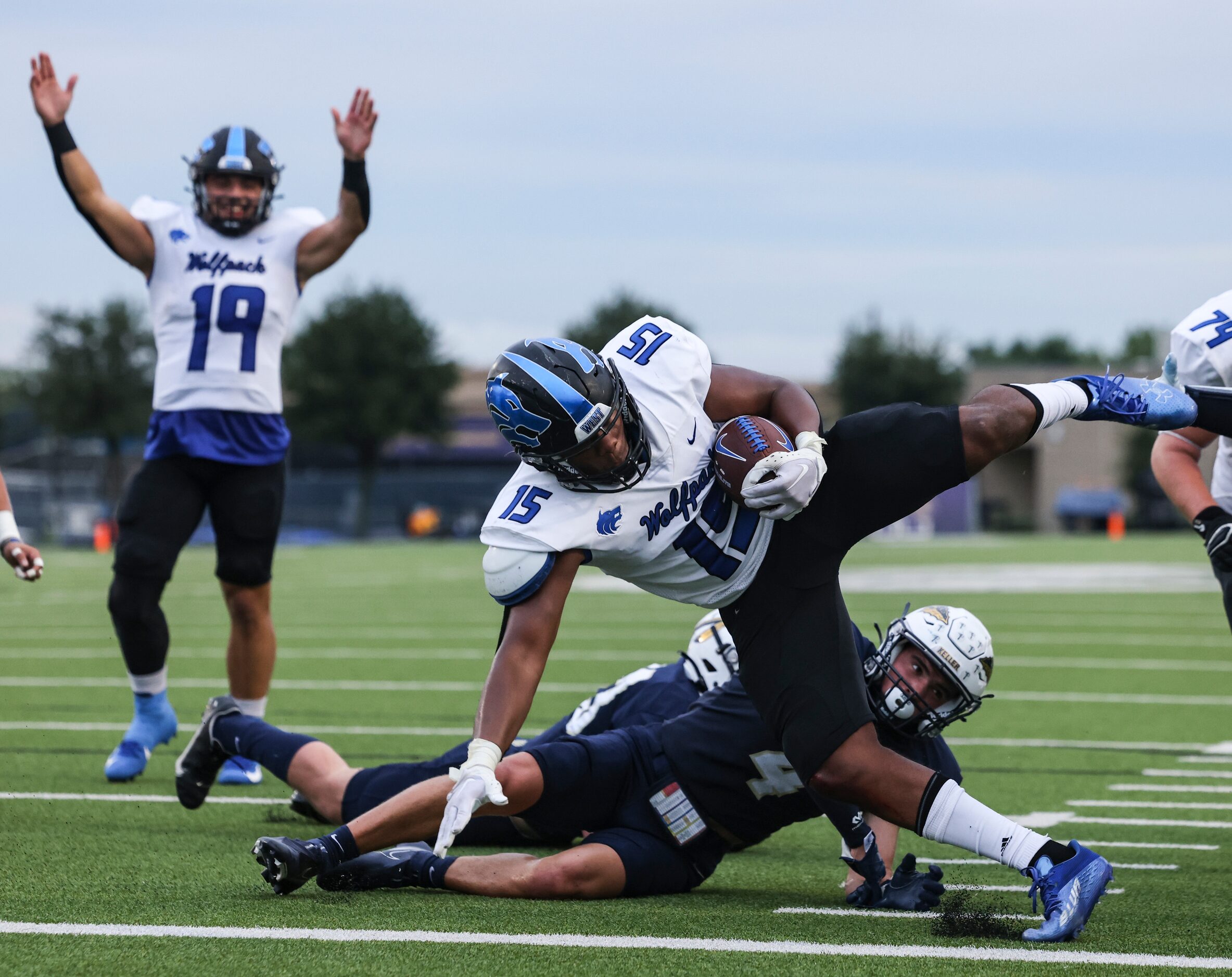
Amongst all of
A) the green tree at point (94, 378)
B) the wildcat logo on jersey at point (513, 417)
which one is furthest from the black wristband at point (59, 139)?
the green tree at point (94, 378)

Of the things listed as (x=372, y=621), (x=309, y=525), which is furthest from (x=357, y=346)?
(x=372, y=621)

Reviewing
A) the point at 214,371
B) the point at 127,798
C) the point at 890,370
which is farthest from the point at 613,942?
the point at 890,370

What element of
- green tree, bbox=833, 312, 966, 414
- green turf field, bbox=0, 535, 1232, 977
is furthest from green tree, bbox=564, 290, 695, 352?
green turf field, bbox=0, 535, 1232, 977

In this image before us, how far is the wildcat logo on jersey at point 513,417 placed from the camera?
11.5ft

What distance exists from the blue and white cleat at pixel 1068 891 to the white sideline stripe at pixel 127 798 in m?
2.76

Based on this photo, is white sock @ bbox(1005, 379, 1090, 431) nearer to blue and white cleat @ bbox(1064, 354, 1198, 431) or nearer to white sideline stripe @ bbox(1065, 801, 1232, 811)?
blue and white cleat @ bbox(1064, 354, 1198, 431)

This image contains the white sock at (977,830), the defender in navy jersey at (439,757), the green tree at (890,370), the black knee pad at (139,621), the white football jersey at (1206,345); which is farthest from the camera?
the green tree at (890,370)

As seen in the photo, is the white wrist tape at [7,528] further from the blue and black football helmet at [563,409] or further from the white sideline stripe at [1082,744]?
the white sideline stripe at [1082,744]

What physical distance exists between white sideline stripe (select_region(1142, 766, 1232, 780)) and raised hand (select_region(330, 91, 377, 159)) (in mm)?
3850

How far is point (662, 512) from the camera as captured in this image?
145 inches

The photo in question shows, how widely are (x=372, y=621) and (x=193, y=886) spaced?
9.22 meters

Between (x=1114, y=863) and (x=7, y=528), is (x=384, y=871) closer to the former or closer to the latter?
(x=7, y=528)

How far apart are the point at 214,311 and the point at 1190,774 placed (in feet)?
13.6

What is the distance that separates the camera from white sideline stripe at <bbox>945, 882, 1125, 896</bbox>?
3979 millimetres
